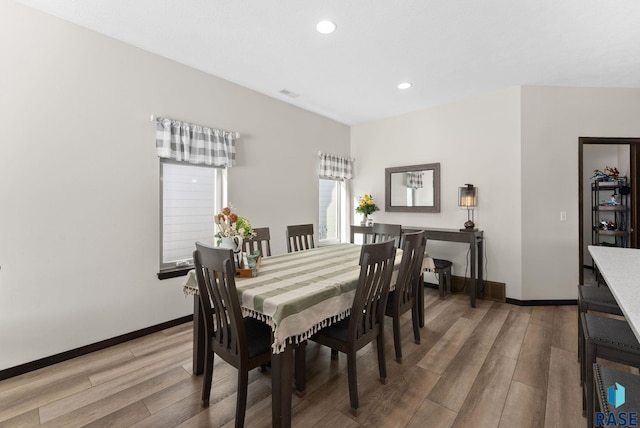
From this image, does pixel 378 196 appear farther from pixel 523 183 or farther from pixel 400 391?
pixel 400 391

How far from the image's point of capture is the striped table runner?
1484 millimetres

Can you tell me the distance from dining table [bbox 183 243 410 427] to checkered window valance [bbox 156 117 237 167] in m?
1.41

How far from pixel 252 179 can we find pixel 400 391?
2.69 meters

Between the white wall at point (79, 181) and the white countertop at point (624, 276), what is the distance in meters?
3.22

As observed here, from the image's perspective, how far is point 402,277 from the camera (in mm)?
2281

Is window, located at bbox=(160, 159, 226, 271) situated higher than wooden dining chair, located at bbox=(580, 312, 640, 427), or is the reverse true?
window, located at bbox=(160, 159, 226, 271)

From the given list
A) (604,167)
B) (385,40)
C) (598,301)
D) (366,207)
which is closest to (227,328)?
(598,301)

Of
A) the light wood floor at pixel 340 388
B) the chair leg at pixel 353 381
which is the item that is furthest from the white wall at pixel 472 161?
the chair leg at pixel 353 381

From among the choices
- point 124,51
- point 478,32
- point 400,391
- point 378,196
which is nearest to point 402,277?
point 400,391

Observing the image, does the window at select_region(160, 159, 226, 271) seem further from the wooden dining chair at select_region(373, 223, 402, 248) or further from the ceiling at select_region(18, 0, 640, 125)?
the wooden dining chair at select_region(373, 223, 402, 248)

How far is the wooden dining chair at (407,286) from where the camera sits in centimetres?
227

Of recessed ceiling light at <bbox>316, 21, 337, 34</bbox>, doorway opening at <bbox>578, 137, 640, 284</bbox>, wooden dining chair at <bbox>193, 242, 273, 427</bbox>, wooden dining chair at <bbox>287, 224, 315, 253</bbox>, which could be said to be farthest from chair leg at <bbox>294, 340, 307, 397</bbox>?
doorway opening at <bbox>578, 137, 640, 284</bbox>

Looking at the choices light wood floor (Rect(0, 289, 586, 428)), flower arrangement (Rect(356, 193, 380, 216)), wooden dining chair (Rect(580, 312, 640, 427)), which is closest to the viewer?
wooden dining chair (Rect(580, 312, 640, 427))

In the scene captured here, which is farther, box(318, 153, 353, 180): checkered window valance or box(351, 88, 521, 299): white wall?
box(318, 153, 353, 180): checkered window valance
